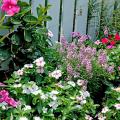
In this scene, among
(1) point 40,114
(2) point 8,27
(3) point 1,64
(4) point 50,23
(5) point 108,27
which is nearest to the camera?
(1) point 40,114

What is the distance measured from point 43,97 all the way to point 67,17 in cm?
226

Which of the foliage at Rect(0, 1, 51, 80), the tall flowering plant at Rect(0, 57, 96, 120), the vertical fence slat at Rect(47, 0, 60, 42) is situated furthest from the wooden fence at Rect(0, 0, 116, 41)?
the tall flowering plant at Rect(0, 57, 96, 120)

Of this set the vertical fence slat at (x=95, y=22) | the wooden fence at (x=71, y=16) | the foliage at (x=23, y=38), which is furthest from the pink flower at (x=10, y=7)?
the vertical fence slat at (x=95, y=22)

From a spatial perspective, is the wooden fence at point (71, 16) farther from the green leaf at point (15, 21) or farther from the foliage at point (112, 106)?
the foliage at point (112, 106)

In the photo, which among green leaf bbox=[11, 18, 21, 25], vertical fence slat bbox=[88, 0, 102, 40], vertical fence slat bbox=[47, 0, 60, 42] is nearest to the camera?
green leaf bbox=[11, 18, 21, 25]

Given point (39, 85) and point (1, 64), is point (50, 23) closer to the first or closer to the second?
point (1, 64)

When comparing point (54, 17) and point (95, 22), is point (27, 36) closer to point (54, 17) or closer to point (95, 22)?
point (54, 17)

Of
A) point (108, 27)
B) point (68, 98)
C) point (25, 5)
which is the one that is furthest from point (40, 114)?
point (108, 27)

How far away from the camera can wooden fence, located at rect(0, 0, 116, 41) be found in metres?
4.96

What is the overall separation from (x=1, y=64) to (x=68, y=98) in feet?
3.02

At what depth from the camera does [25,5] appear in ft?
12.3

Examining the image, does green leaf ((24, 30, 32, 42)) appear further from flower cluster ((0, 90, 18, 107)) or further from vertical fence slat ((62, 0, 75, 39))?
vertical fence slat ((62, 0, 75, 39))

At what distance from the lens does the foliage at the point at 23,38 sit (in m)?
3.67

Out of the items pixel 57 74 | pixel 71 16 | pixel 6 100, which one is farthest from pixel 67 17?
pixel 6 100
